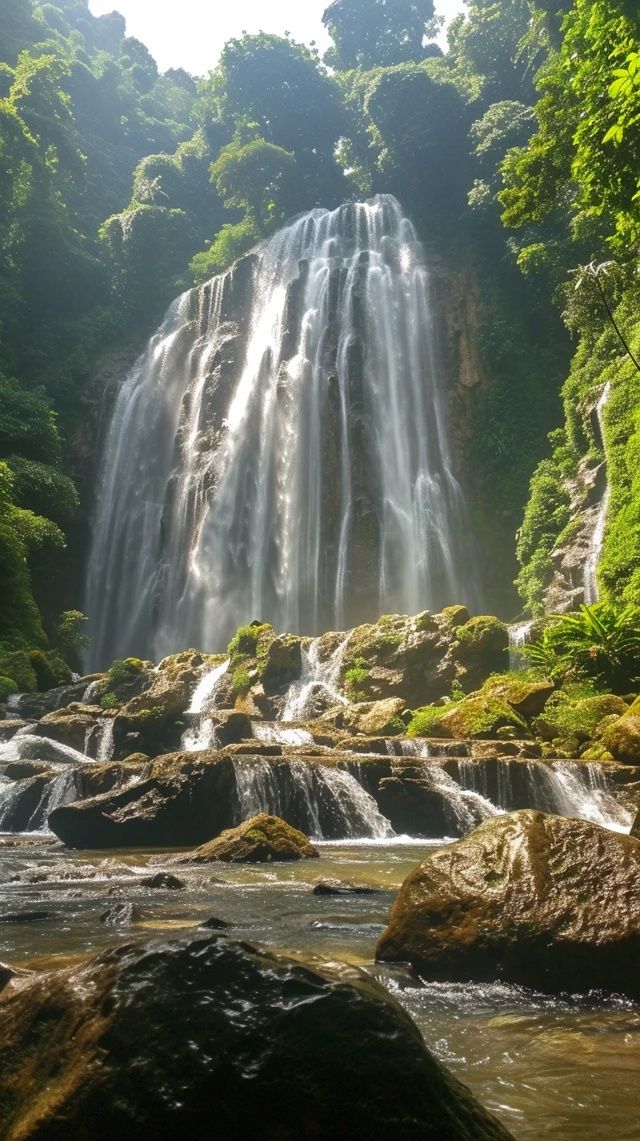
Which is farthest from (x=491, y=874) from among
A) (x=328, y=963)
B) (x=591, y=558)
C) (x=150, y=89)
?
(x=150, y=89)

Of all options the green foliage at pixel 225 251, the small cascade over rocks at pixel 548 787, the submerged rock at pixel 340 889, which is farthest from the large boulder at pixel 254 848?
the green foliage at pixel 225 251

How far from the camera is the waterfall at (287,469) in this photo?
1170 inches

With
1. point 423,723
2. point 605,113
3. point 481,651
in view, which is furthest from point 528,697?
point 605,113

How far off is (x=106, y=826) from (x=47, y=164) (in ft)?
Answer: 140

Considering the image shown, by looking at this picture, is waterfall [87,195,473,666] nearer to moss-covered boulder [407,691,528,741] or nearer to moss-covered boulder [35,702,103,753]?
moss-covered boulder [35,702,103,753]

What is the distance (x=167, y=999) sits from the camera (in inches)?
86.4

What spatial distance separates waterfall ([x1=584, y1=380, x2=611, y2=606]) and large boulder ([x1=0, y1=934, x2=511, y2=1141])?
66.5ft

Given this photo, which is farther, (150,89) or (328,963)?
(150,89)

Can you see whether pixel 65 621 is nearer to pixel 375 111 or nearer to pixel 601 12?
pixel 601 12

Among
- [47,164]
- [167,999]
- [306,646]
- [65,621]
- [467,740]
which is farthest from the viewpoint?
[47,164]

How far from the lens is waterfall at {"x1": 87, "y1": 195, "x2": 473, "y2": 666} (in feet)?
97.5

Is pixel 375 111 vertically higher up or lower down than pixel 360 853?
higher up

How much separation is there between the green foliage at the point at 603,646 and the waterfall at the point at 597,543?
17.7 feet

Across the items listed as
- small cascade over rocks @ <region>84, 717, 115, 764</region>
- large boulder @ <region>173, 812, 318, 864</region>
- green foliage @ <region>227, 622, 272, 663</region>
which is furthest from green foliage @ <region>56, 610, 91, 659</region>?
large boulder @ <region>173, 812, 318, 864</region>
